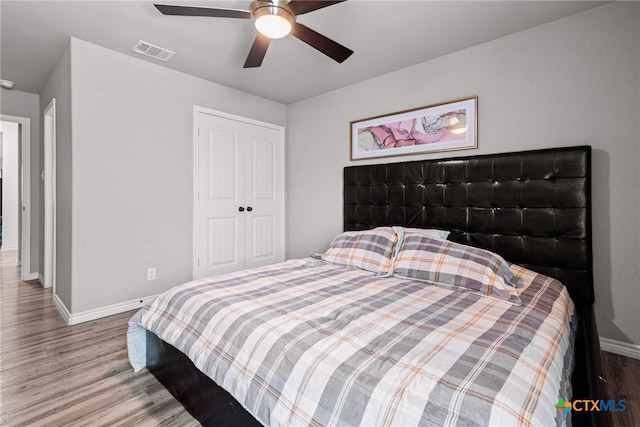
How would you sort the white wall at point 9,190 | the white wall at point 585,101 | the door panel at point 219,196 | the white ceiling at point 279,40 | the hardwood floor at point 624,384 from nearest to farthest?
the hardwood floor at point 624,384 → the white wall at point 585,101 → the white ceiling at point 279,40 → the door panel at point 219,196 → the white wall at point 9,190

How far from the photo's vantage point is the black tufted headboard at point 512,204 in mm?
2061

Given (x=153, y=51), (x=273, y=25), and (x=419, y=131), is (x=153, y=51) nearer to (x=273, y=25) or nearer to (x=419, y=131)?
(x=273, y=25)

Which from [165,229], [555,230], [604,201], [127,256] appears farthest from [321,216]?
[604,201]

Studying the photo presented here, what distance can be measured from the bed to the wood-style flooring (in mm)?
126

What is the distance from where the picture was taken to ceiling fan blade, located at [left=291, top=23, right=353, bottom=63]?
6.20 feet

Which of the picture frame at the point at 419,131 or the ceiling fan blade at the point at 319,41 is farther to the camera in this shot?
the picture frame at the point at 419,131

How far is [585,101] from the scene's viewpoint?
2.14 meters

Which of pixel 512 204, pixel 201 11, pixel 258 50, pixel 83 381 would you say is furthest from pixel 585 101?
pixel 83 381

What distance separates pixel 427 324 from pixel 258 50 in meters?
2.04

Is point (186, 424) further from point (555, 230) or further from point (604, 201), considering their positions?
point (604, 201)

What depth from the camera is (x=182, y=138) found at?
3.23m

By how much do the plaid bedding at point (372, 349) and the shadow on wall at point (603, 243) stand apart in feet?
1.61

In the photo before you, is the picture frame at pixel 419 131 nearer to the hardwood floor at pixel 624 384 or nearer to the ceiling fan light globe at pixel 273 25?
the ceiling fan light globe at pixel 273 25

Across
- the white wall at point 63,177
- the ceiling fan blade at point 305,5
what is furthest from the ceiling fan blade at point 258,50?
the white wall at point 63,177
